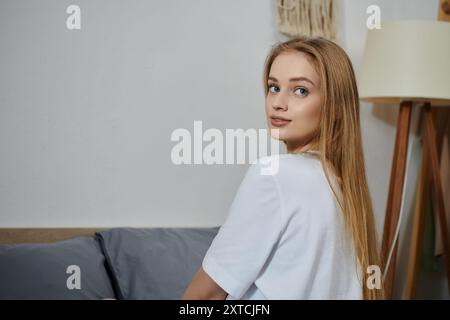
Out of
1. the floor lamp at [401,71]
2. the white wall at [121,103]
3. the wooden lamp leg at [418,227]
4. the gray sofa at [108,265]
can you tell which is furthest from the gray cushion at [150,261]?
the wooden lamp leg at [418,227]

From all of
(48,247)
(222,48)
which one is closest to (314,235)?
(48,247)

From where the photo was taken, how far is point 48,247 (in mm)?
1446

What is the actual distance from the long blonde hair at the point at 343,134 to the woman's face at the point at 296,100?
12 millimetres

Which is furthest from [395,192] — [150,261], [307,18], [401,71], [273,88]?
[273,88]

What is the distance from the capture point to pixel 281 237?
91cm

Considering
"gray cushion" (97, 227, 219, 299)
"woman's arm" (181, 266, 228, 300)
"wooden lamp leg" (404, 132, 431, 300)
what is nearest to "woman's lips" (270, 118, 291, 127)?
"woman's arm" (181, 266, 228, 300)

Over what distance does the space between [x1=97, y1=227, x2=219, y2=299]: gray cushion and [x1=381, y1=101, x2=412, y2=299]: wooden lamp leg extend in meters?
0.62

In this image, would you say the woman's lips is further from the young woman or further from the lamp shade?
the lamp shade

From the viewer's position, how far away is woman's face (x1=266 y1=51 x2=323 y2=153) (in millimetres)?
1095

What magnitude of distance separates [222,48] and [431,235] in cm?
116

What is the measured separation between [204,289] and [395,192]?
3.72 ft

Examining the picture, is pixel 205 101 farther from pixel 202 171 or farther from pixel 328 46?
pixel 328 46

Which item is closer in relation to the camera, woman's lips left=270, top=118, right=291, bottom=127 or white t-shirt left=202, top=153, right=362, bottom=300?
white t-shirt left=202, top=153, right=362, bottom=300

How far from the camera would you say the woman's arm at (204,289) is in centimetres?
95
